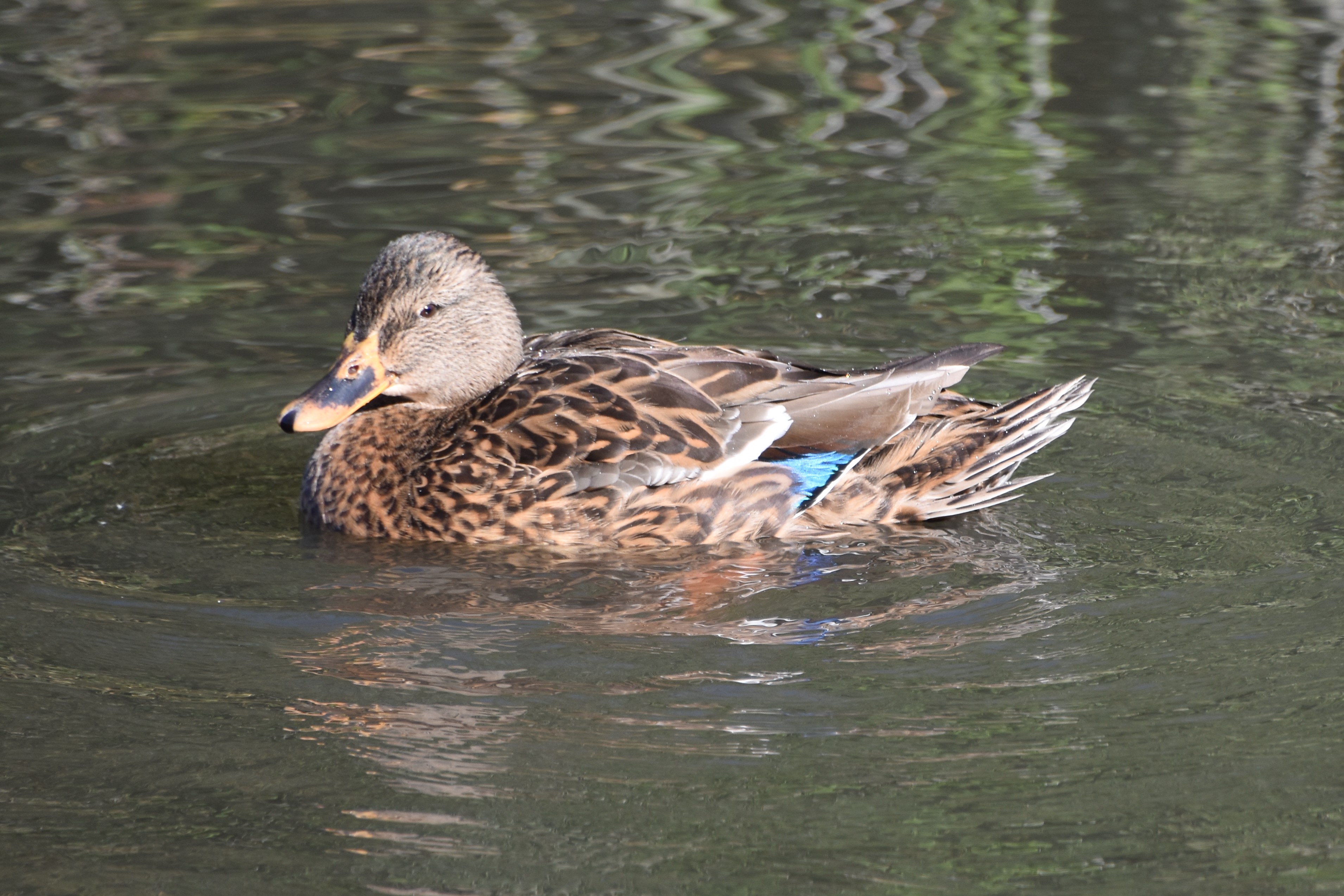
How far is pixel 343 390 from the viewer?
6.62m

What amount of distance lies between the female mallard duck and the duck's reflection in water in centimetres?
13

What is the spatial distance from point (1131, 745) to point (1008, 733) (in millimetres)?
321

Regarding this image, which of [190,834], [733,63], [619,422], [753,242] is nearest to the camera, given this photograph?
[190,834]

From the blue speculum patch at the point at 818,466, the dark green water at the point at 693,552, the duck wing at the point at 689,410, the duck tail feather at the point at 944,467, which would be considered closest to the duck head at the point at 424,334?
the duck wing at the point at 689,410

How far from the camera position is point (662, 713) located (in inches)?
192

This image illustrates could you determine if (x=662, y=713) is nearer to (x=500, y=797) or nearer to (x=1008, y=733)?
(x=500, y=797)

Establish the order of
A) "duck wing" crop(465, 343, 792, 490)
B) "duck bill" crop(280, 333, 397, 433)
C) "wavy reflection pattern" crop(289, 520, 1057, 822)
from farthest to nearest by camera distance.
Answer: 1. "duck bill" crop(280, 333, 397, 433)
2. "duck wing" crop(465, 343, 792, 490)
3. "wavy reflection pattern" crop(289, 520, 1057, 822)

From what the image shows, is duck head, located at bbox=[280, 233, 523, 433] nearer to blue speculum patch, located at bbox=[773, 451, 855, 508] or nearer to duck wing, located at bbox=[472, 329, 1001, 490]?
duck wing, located at bbox=[472, 329, 1001, 490]

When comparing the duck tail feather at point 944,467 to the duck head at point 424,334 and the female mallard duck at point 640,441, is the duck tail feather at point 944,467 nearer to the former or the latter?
the female mallard duck at point 640,441

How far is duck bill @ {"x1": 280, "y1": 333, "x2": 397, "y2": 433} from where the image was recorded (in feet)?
21.2

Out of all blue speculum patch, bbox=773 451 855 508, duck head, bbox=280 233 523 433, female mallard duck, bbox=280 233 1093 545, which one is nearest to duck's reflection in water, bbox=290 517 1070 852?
female mallard duck, bbox=280 233 1093 545

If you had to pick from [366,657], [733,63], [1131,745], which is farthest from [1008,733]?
[733,63]

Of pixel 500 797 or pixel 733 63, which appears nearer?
pixel 500 797

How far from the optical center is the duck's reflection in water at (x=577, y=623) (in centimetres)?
480
